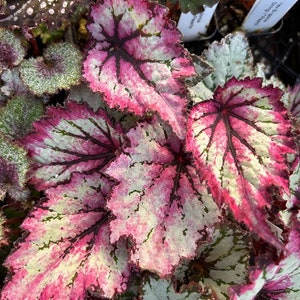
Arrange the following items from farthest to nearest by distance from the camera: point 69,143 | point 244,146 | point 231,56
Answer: point 231,56 → point 69,143 → point 244,146

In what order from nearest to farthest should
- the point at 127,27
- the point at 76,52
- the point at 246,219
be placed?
the point at 246,219, the point at 127,27, the point at 76,52

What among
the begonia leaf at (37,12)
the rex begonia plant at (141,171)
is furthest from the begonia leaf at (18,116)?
the begonia leaf at (37,12)

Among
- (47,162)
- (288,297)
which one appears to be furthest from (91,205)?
(288,297)

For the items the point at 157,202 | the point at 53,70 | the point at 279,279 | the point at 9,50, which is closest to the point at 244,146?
the point at 157,202

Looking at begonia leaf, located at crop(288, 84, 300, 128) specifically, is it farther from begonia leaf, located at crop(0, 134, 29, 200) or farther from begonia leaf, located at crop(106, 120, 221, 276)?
begonia leaf, located at crop(0, 134, 29, 200)

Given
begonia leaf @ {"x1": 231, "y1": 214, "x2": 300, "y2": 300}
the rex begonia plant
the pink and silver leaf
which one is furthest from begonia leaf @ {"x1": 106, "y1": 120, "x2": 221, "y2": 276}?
the pink and silver leaf

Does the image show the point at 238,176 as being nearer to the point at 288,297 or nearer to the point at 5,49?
the point at 288,297

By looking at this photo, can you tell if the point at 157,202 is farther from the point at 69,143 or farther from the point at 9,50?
the point at 9,50
